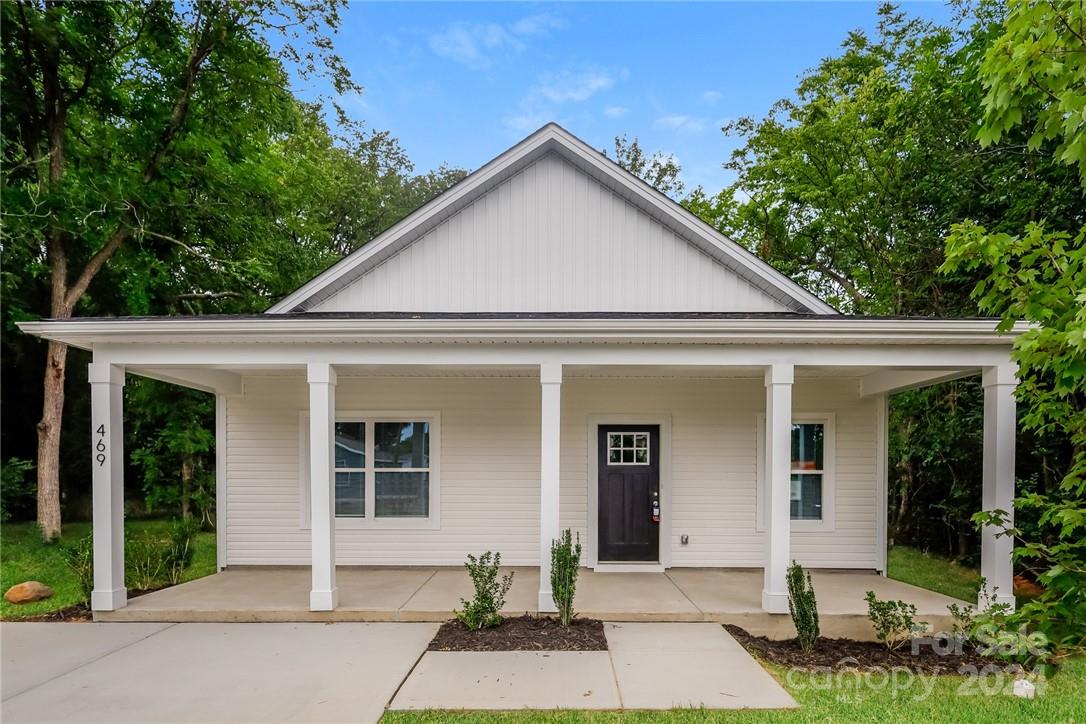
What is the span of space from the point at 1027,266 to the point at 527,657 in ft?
15.1

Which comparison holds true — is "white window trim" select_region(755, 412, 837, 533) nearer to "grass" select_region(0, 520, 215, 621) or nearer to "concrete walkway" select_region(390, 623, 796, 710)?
"concrete walkway" select_region(390, 623, 796, 710)

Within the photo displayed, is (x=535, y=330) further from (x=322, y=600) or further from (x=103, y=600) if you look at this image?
(x=103, y=600)

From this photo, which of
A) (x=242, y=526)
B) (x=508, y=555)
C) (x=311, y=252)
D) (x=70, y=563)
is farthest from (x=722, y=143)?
(x=70, y=563)

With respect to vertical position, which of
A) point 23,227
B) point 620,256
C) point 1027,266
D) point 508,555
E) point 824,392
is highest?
point 23,227

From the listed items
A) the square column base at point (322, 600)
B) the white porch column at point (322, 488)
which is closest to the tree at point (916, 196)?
the white porch column at point (322, 488)

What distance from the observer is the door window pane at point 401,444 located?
26.2 feet

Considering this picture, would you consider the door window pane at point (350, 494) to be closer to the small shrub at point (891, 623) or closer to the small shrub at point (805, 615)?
the small shrub at point (805, 615)

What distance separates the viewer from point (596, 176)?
766cm

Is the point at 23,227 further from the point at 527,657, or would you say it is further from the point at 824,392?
the point at 824,392

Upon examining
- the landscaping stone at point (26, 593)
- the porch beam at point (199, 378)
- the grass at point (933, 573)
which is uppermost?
the porch beam at point (199, 378)

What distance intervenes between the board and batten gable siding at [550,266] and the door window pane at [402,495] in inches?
95.0

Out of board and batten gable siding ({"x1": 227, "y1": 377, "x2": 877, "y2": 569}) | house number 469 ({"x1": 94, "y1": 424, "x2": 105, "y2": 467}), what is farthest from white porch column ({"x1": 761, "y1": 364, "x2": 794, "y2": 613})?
house number 469 ({"x1": 94, "y1": 424, "x2": 105, "y2": 467})

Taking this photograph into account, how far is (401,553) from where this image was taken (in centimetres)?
783

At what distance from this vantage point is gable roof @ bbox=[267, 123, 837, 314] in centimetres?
739
